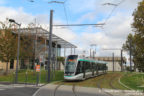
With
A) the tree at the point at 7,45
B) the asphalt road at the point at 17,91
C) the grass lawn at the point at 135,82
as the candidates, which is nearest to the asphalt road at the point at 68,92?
the asphalt road at the point at 17,91

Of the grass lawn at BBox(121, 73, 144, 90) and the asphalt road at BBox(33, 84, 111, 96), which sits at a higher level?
the asphalt road at BBox(33, 84, 111, 96)

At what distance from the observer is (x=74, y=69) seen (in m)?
20.0

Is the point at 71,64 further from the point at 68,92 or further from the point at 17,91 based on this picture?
the point at 17,91

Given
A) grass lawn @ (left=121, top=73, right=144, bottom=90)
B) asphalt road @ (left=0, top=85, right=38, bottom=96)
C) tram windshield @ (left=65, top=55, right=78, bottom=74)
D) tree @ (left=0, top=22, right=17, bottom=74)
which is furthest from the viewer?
tree @ (left=0, top=22, right=17, bottom=74)

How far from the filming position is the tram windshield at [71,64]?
19969 mm

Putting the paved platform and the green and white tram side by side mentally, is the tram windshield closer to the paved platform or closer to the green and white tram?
the green and white tram

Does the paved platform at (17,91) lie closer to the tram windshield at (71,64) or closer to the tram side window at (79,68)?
the tram windshield at (71,64)

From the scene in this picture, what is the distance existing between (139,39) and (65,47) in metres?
36.4

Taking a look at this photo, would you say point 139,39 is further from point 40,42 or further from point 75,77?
point 40,42

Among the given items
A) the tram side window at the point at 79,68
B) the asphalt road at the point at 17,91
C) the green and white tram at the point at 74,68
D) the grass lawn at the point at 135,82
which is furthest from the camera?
the tram side window at the point at 79,68

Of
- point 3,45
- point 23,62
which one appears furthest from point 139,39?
point 23,62

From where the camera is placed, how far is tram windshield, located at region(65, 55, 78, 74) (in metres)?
20.0

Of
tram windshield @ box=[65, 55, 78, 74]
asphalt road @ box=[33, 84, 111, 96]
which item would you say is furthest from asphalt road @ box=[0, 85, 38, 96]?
tram windshield @ box=[65, 55, 78, 74]

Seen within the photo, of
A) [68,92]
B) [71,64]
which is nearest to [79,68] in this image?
[71,64]
